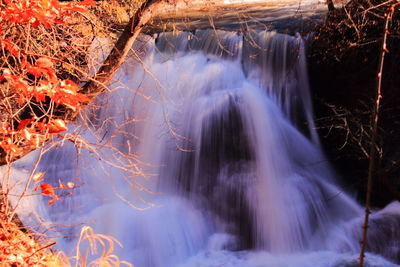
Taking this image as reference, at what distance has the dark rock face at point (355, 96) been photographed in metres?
6.08

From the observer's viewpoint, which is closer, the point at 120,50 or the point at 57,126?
the point at 57,126

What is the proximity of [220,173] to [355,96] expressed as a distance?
2550 millimetres

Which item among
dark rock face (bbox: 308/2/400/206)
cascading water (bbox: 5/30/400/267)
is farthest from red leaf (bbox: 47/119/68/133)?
dark rock face (bbox: 308/2/400/206)

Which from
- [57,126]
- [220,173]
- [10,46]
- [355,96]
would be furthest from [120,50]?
[355,96]

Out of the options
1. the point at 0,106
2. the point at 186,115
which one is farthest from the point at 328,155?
the point at 0,106

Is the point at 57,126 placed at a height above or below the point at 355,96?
below

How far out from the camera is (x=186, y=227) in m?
6.03

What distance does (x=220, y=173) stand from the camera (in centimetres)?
664

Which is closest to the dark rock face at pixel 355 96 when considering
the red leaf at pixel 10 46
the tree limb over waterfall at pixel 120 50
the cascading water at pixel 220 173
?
the cascading water at pixel 220 173

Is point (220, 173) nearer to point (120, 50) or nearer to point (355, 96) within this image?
point (355, 96)

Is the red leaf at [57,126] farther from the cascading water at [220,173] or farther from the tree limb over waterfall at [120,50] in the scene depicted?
the cascading water at [220,173]

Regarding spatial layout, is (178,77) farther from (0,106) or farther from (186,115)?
(0,106)

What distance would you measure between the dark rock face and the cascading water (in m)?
0.29

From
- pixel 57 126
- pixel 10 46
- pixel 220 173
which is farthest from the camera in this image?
pixel 220 173
